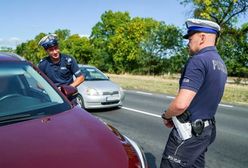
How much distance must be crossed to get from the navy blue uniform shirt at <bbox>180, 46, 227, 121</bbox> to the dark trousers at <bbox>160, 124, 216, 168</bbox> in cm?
18

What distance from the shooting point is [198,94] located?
11.0 feet

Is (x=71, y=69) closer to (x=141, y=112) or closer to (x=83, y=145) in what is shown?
(x=83, y=145)

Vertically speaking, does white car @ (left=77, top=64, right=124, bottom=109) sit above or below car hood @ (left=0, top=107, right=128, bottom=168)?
below

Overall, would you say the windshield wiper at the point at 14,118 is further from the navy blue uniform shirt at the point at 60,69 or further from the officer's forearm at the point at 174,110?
the navy blue uniform shirt at the point at 60,69

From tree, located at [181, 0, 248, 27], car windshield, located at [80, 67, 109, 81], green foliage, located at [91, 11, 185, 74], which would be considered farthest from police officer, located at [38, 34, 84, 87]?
green foliage, located at [91, 11, 185, 74]

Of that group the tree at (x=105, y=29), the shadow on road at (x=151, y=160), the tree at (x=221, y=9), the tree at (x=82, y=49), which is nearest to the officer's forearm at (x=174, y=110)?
the shadow on road at (x=151, y=160)

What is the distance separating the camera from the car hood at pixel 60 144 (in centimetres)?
265

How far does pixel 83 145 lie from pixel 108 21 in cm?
7163

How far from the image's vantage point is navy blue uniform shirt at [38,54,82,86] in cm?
597

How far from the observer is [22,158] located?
265 centimetres

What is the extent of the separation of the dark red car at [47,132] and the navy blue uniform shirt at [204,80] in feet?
2.17

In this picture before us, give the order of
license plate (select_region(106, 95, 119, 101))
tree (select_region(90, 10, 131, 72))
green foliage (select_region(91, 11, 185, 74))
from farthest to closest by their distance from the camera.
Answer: tree (select_region(90, 10, 131, 72)), green foliage (select_region(91, 11, 185, 74)), license plate (select_region(106, 95, 119, 101))

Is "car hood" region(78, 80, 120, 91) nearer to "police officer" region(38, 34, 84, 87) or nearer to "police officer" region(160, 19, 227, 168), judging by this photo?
"police officer" region(38, 34, 84, 87)

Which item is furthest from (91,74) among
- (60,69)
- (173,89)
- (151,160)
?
(173,89)
